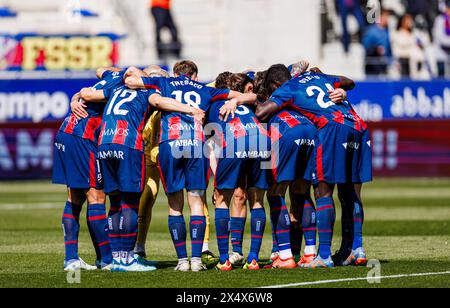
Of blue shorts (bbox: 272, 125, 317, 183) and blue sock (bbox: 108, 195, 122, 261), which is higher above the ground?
blue shorts (bbox: 272, 125, 317, 183)

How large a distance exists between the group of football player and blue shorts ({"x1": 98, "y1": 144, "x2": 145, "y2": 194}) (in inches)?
0.4

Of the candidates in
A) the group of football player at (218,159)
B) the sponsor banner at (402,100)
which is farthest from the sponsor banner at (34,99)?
the group of football player at (218,159)

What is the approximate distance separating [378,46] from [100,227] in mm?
18567

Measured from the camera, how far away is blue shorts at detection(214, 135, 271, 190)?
11016mm

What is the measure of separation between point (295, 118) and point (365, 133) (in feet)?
2.77

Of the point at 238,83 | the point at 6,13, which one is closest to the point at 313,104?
the point at 238,83

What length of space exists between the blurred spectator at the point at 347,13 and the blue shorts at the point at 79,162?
753 inches

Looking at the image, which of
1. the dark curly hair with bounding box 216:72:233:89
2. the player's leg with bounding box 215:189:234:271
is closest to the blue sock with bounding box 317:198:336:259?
the player's leg with bounding box 215:189:234:271

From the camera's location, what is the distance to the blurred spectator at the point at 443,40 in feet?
94.2

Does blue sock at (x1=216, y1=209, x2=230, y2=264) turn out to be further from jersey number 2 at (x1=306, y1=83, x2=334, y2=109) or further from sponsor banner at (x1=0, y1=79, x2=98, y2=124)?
sponsor banner at (x1=0, y1=79, x2=98, y2=124)

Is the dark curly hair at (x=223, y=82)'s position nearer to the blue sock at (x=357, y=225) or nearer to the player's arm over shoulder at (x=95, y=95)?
the player's arm over shoulder at (x=95, y=95)
